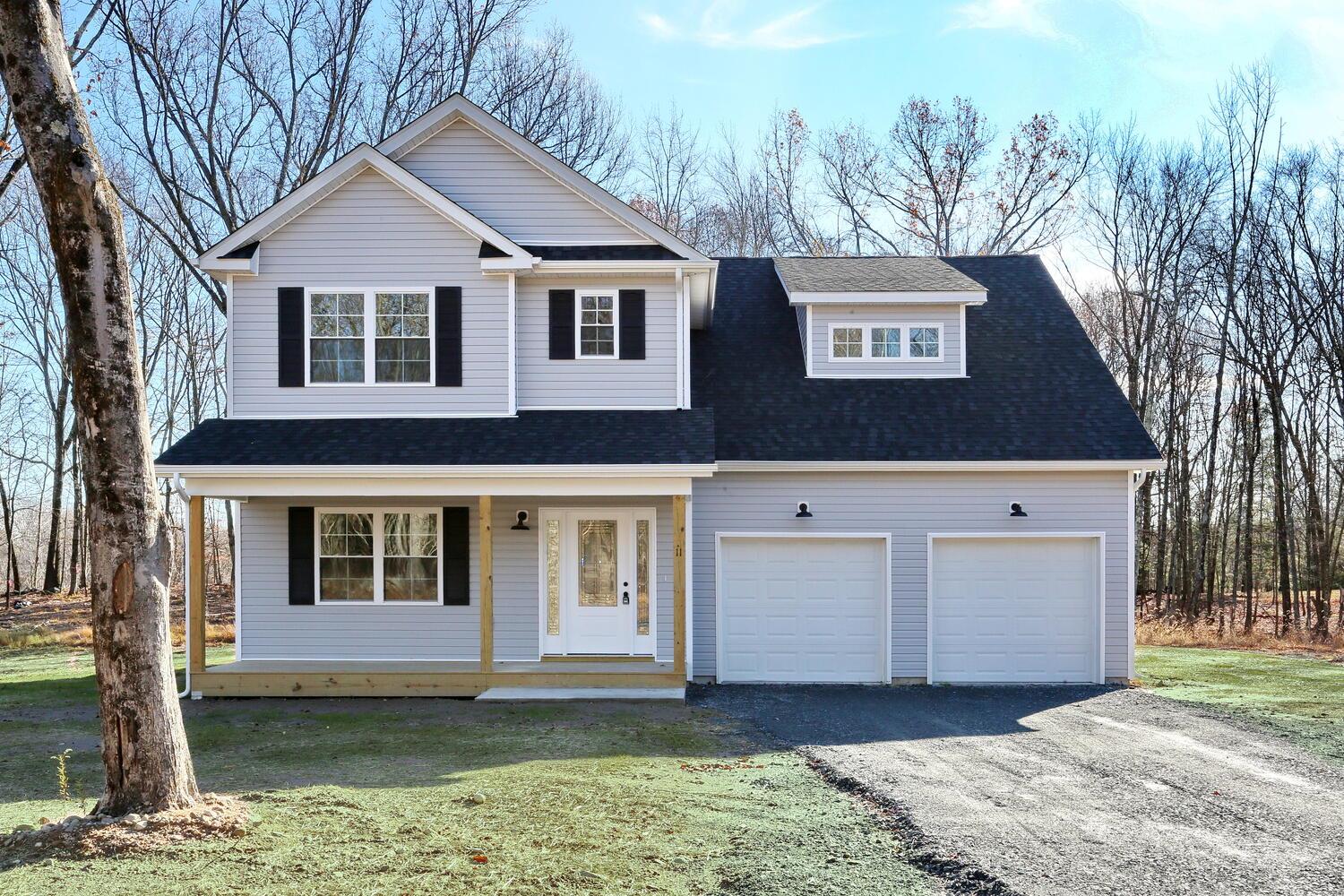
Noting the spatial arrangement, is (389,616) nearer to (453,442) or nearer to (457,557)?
(457,557)

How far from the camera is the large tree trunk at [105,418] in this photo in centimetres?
659

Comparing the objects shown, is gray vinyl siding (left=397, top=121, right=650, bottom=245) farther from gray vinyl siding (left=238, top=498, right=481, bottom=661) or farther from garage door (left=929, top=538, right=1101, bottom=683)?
garage door (left=929, top=538, right=1101, bottom=683)

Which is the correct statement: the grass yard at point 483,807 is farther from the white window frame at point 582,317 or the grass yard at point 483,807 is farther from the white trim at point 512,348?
the white window frame at point 582,317

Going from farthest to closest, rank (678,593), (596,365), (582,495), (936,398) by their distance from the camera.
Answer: (936,398) → (596,365) → (582,495) → (678,593)

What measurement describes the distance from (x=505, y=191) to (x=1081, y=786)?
10.2 m

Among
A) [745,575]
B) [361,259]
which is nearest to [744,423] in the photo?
[745,575]

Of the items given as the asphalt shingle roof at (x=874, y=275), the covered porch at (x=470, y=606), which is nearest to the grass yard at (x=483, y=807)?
the covered porch at (x=470, y=606)

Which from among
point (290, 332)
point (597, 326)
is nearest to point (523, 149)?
point (597, 326)

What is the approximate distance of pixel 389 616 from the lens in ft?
46.1

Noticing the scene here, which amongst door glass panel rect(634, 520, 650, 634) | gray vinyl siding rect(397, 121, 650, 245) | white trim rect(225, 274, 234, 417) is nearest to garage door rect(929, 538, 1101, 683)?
door glass panel rect(634, 520, 650, 634)

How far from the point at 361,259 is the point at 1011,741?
31.6ft

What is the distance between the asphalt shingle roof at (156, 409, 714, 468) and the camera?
1267cm

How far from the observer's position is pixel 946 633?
14414mm

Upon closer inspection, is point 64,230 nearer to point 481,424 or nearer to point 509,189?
point 481,424
